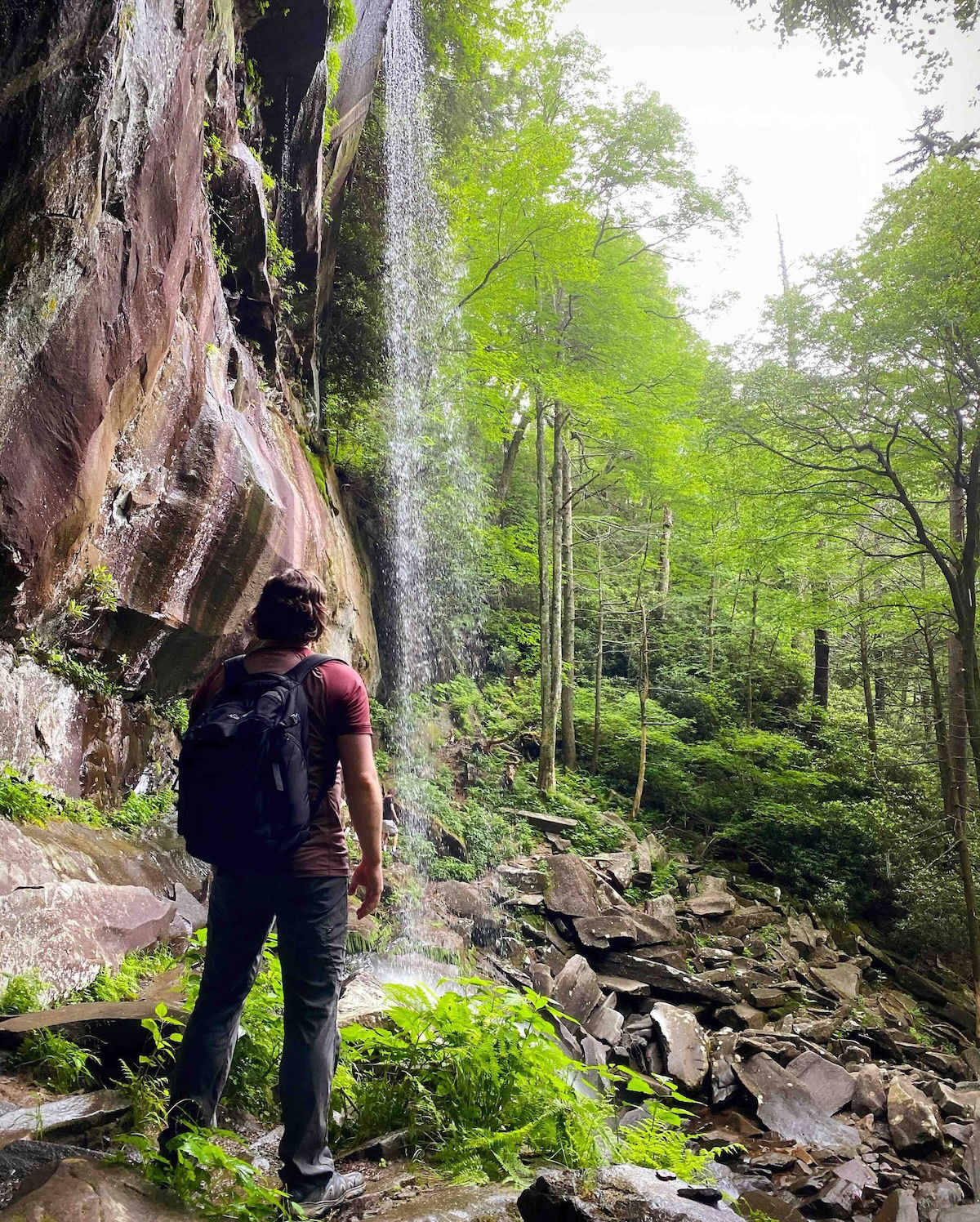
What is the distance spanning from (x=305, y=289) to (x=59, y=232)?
24.0ft

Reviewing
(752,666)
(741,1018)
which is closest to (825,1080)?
(741,1018)

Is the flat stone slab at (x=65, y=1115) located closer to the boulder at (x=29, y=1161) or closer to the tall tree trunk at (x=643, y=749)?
the boulder at (x=29, y=1161)

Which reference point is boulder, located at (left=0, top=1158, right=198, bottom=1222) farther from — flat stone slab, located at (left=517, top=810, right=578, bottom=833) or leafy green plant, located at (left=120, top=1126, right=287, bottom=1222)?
flat stone slab, located at (left=517, top=810, right=578, bottom=833)

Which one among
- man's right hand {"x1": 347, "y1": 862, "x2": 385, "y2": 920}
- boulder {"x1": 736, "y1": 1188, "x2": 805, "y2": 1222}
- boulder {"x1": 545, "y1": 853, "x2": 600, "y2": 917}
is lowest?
boulder {"x1": 736, "y1": 1188, "x2": 805, "y2": 1222}

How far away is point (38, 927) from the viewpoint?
11.7ft

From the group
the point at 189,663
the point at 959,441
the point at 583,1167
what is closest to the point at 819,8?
the point at 959,441

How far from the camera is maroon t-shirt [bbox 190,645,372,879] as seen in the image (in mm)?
2258

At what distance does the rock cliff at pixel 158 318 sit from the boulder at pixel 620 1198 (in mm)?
3942

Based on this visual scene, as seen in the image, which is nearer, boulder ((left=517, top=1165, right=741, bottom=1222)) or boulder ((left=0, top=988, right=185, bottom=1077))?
boulder ((left=517, top=1165, right=741, bottom=1222))

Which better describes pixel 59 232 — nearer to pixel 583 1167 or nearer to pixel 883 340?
pixel 583 1167

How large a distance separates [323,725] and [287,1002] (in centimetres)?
86

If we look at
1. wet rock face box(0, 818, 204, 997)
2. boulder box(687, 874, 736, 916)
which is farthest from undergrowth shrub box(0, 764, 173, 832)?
boulder box(687, 874, 736, 916)

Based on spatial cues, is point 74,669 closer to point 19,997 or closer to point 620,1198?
point 19,997

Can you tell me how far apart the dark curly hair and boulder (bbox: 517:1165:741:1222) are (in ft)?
6.34
